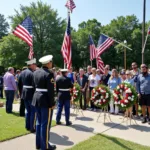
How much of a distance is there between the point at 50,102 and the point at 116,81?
15.9 ft

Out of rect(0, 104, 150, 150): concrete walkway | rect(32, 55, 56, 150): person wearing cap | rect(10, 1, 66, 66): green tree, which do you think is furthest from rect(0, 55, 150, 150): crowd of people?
rect(10, 1, 66, 66): green tree

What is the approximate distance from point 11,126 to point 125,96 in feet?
13.6

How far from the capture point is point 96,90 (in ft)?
→ 27.8

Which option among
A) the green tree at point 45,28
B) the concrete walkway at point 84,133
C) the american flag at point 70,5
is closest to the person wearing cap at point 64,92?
the concrete walkway at point 84,133

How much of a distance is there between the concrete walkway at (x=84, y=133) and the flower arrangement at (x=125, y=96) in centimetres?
75

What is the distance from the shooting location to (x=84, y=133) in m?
6.83

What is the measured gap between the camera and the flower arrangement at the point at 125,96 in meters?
7.79

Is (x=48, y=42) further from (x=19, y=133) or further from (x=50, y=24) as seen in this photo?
(x=19, y=133)

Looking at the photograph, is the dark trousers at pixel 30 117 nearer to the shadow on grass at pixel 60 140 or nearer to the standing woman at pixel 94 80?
the shadow on grass at pixel 60 140

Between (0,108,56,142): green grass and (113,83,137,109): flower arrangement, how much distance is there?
8.29 ft

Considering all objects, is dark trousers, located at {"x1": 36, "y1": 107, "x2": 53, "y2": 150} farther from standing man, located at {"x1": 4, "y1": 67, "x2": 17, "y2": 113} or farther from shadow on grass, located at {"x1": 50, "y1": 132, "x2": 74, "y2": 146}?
standing man, located at {"x1": 4, "y1": 67, "x2": 17, "y2": 113}

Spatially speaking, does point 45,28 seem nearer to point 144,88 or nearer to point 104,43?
point 104,43

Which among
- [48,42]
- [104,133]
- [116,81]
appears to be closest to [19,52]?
[48,42]

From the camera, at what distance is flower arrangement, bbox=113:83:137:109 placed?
7.79 m
